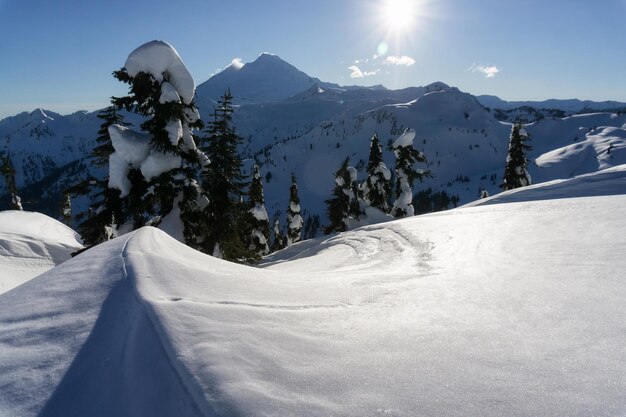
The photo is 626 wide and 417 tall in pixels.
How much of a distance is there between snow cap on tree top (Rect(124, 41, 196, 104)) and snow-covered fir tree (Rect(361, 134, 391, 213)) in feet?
69.7

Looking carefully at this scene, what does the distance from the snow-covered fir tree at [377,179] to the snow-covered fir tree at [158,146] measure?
2018cm

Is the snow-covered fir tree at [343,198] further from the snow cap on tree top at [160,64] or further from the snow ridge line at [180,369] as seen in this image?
the snow ridge line at [180,369]

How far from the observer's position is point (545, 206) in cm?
980

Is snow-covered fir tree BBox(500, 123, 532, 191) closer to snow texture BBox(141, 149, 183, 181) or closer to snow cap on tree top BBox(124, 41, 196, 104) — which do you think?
snow cap on tree top BBox(124, 41, 196, 104)

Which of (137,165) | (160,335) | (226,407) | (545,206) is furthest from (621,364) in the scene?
(137,165)

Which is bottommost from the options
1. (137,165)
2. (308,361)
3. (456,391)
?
(456,391)

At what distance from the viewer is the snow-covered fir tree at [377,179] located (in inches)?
1277

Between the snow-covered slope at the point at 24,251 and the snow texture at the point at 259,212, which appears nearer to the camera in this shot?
the snow-covered slope at the point at 24,251

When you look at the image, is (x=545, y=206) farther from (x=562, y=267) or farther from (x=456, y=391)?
(x=456, y=391)

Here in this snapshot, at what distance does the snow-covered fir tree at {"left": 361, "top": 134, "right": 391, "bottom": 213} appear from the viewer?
106 feet

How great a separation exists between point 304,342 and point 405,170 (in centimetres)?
2962

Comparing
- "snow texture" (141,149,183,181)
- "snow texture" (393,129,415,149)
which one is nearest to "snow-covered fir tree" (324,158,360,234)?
"snow texture" (393,129,415,149)

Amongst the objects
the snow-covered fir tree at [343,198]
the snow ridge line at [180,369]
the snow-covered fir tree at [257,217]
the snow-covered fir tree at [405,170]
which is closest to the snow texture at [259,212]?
the snow-covered fir tree at [257,217]

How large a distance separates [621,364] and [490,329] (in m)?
0.94
